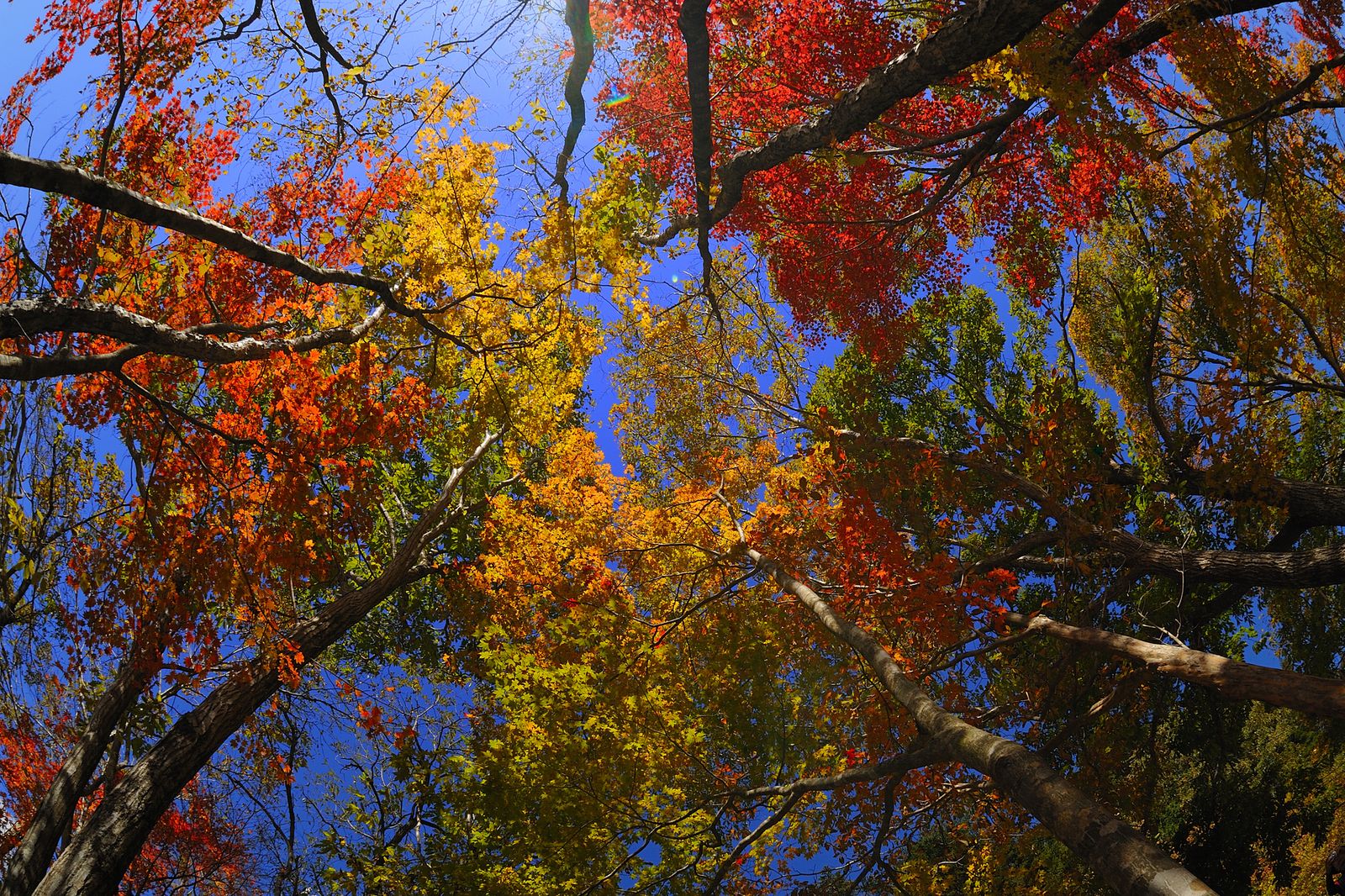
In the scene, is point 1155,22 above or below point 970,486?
below

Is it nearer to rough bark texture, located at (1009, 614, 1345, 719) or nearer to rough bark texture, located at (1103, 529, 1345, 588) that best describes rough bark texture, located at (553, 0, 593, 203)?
rough bark texture, located at (1009, 614, 1345, 719)

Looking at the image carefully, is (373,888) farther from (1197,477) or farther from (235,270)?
(1197,477)

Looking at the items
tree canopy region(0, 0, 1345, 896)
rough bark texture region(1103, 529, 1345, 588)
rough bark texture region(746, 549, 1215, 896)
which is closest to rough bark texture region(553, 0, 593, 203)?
tree canopy region(0, 0, 1345, 896)

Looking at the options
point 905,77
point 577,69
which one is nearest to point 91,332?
point 577,69

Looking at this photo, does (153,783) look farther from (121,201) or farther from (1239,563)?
(1239,563)

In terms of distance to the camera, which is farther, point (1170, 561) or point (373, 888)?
point (373, 888)

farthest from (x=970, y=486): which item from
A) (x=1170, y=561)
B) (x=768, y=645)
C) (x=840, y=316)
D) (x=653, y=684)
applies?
(x=653, y=684)

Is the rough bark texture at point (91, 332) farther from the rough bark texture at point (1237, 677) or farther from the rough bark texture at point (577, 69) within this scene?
the rough bark texture at point (1237, 677)

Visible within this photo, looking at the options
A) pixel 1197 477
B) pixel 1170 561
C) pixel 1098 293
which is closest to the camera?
pixel 1170 561

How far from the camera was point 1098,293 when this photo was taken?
16094 millimetres

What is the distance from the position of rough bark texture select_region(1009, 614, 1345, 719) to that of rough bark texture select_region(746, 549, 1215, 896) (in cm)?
161

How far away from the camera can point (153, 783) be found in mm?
6789

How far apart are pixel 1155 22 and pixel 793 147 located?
10.2 feet

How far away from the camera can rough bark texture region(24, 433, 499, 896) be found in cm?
627
